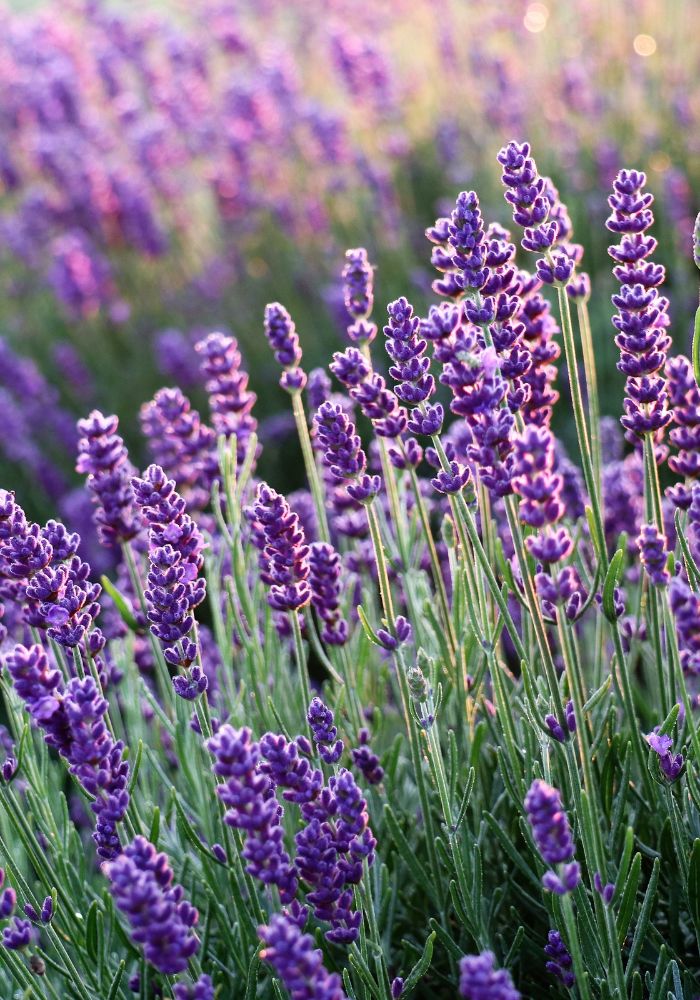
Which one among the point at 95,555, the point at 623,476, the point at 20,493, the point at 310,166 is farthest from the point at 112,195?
the point at 623,476

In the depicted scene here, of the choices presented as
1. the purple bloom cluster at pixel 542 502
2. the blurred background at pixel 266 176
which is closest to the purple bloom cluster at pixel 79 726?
the purple bloom cluster at pixel 542 502

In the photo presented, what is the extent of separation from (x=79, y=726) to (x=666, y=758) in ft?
3.05

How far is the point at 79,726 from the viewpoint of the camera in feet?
5.08

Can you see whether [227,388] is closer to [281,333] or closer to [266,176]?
[281,333]

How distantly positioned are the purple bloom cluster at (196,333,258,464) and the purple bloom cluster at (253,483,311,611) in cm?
61

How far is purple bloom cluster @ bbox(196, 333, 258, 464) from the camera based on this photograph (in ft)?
8.07

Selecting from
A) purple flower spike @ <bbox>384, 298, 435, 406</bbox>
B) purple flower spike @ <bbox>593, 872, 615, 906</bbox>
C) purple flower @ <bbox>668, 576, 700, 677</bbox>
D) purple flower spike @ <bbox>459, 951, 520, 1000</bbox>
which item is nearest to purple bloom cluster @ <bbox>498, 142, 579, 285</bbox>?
purple flower spike @ <bbox>384, 298, 435, 406</bbox>

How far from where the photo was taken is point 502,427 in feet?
5.13

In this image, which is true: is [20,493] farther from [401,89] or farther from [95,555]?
[401,89]

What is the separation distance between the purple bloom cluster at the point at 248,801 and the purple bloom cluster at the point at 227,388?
1155 millimetres

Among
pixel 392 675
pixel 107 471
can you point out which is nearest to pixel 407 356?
pixel 107 471

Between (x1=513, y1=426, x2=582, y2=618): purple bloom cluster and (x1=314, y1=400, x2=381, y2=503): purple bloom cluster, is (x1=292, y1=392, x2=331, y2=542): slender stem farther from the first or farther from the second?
(x1=513, y1=426, x2=582, y2=618): purple bloom cluster

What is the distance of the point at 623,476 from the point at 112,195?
5.31m

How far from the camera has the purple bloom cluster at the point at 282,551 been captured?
1817 millimetres
